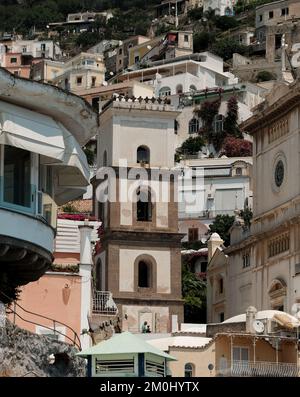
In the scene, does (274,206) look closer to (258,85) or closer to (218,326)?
(218,326)

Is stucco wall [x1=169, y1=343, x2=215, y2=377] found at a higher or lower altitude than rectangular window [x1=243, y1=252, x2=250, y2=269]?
lower

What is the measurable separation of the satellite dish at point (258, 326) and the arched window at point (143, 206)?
973 inches

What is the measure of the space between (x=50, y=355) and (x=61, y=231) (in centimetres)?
2103

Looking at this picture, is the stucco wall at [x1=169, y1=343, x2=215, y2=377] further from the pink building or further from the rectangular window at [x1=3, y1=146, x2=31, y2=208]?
the rectangular window at [x1=3, y1=146, x2=31, y2=208]

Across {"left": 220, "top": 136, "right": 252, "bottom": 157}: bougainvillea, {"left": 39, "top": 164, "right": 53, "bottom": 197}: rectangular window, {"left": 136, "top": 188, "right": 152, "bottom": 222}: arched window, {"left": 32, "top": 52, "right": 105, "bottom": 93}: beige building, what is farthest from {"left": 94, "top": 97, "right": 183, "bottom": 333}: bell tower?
{"left": 32, "top": 52, "right": 105, "bottom": 93}: beige building

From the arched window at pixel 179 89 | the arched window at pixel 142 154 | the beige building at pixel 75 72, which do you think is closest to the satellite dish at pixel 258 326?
the arched window at pixel 142 154

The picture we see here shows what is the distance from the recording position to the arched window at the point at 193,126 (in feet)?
459

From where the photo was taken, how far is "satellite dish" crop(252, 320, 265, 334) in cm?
5642

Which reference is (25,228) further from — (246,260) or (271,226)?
(246,260)

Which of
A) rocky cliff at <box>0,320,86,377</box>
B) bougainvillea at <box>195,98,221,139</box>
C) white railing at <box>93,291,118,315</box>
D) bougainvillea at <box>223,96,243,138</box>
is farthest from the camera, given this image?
bougainvillea at <box>195,98,221,139</box>

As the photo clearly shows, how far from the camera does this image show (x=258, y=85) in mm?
147750

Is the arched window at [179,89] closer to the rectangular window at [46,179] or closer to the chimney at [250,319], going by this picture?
the chimney at [250,319]

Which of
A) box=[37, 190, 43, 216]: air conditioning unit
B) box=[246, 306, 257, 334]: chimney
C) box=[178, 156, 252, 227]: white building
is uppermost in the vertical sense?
box=[178, 156, 252, 227]: white building

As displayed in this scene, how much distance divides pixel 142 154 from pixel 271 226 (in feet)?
49.4
